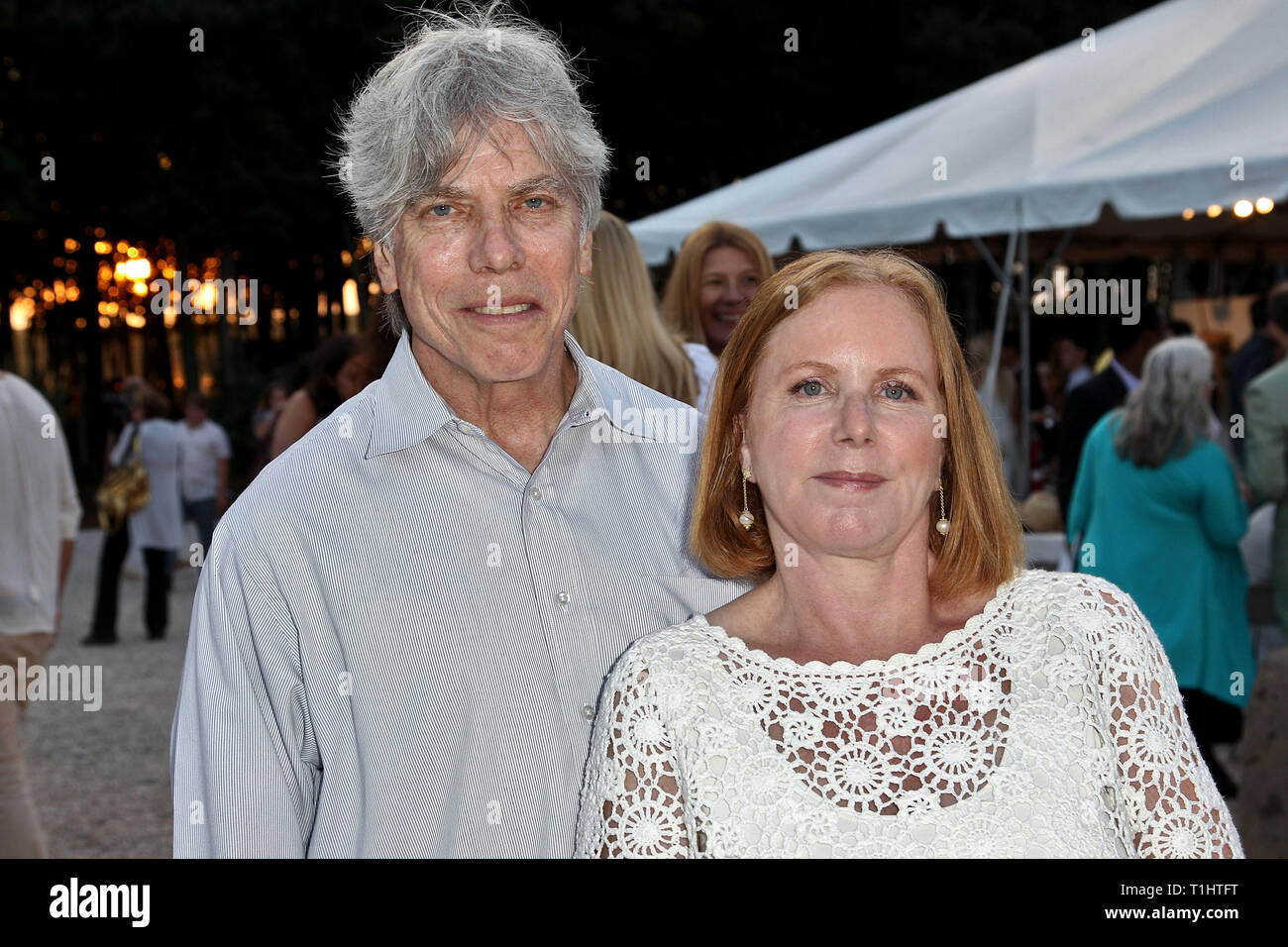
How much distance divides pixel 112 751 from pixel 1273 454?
241 inches

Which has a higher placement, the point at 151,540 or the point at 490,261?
the point at 490,261

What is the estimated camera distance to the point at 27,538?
4551mm

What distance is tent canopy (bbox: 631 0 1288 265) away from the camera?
6.21m

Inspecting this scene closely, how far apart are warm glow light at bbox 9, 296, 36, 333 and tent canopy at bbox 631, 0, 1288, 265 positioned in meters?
25.8

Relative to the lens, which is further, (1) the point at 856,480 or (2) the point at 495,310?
(2) the point at 495,310

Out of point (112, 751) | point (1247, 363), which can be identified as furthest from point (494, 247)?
point (1247, 363)

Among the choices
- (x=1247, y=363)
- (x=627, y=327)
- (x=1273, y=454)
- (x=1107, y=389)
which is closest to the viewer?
(x=627, y=327)

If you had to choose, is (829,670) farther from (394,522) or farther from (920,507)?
(394,522)

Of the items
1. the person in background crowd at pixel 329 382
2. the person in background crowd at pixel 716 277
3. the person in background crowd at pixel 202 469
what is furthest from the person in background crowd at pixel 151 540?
the person in background crowd at pixel 716 277

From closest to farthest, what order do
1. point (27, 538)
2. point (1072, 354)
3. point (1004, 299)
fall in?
point (27, 538), point (1004, 299), point (1072, 354)

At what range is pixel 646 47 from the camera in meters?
22.8

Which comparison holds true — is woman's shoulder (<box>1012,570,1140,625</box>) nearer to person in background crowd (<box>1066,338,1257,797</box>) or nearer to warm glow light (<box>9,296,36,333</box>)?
person in background crowd (<box>1066,338,1257,797</box>)

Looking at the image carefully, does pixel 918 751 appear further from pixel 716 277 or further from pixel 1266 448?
pixel 1266 448

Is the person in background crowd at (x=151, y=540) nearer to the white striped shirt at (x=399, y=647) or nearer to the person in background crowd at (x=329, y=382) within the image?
the person in background crowd at (x=329, y=382)
